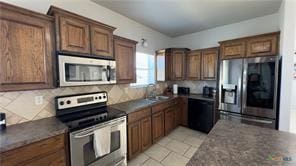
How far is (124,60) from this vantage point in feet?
8.20

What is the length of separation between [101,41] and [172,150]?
2.41 meters

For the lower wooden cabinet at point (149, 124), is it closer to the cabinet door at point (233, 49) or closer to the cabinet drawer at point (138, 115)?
the cabinet drawer at point (138, 115)

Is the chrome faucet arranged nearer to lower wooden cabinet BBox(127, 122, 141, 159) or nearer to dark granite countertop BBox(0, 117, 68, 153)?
lower wooden cabinet BBox(127, 122, 141, 159)

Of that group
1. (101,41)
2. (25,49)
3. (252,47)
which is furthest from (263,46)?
(25,49)

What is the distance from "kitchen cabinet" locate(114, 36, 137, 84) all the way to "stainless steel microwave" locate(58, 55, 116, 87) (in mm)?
238

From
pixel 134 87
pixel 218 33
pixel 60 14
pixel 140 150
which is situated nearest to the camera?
pixel 60 14

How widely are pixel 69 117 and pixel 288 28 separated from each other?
360 centimetres

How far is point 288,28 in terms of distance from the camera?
212 cm

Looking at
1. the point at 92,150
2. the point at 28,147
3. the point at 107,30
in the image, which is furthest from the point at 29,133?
the point at 107,30

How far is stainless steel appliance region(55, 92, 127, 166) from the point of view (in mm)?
1506

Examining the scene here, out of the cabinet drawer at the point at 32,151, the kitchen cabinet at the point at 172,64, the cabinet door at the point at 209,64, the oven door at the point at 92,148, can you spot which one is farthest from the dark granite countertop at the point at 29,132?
the cabinet door at the point at 209,64

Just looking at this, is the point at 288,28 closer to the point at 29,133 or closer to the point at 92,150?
the point at 92,150

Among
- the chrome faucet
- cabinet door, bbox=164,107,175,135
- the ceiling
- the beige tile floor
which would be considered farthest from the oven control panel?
the ceiling

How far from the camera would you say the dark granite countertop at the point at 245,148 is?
2.87ft
